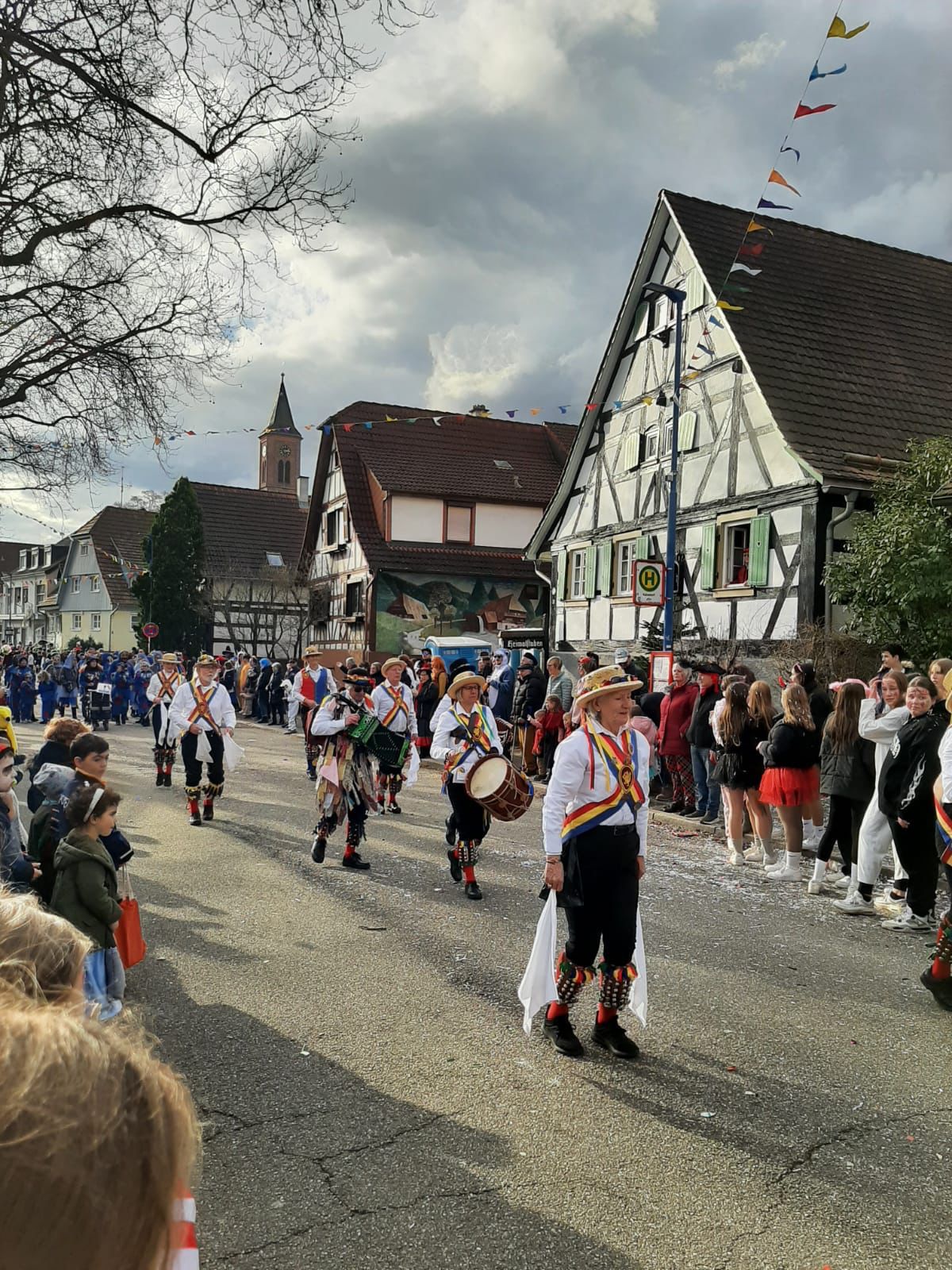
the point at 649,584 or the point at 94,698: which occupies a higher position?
the point at 649,584

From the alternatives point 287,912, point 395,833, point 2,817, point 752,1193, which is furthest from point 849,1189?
point 395,833

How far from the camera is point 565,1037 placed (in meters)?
5.01

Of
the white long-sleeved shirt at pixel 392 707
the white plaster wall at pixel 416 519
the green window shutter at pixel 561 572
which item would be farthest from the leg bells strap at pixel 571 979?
the white plaster wall at pixel 416 519

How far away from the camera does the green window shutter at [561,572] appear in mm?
26609

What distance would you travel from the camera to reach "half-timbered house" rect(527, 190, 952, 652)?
18469 mm

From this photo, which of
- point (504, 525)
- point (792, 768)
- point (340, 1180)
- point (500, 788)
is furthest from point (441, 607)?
point (340, 1180)

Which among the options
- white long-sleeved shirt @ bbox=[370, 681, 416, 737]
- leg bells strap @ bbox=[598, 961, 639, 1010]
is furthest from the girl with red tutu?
leg bells strap @ bbox=[598, 961, 639, 1010]

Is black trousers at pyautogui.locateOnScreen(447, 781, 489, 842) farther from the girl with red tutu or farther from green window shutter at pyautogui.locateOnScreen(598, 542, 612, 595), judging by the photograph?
green window shutter at pyautogui.locateOnScreen(598, 542, 612, 595)

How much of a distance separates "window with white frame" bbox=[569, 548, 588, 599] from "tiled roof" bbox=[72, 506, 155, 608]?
37.7 meters

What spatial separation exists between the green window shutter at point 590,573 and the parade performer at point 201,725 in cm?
1467

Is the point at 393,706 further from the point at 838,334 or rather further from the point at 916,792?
the point at 838,334

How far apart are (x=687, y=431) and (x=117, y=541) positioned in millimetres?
48946

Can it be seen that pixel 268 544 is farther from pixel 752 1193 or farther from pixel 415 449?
pixel 752 1193

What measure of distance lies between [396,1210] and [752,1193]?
1.32 metres
